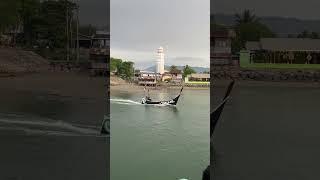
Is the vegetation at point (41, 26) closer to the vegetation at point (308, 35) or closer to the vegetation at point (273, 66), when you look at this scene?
the vegetation at point (273, 66)

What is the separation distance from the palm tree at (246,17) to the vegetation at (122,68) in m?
2.19

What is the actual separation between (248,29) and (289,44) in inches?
24.7

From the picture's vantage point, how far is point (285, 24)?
668cm

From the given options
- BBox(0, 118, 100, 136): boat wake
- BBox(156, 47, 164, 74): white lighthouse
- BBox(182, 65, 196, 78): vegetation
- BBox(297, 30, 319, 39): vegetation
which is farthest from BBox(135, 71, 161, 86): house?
BBox(297, 30, 319, 39): vegetation

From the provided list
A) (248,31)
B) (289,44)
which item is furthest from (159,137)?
(289,44)

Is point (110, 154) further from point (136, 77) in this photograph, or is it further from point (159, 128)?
point (136, 77)

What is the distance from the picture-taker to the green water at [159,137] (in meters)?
5.71

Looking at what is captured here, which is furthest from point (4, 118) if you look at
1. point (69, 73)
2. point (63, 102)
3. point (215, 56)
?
point (215, 56)

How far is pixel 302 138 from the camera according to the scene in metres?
6.89

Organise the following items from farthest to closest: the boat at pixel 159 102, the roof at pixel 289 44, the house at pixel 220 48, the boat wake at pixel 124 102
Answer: the boat wake at pixel 124 102 → the boat at pixel 159 102 → the roof at pixel 289 44 → the house at pixel 220 48

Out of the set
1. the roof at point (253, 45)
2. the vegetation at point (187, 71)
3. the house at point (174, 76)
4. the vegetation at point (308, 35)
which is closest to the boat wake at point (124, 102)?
the house at point (174, 76)

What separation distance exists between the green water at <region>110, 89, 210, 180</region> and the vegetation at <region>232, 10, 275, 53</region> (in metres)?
1.36

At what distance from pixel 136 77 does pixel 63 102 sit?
2086mm

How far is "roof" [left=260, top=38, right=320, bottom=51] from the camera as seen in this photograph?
618cm
